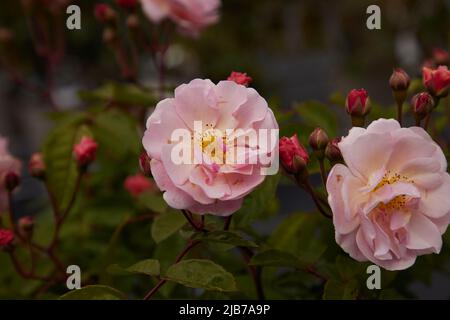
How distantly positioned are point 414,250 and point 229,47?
3078mm

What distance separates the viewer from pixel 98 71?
3.45 m

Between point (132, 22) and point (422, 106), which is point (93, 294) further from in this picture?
point (132, 22)

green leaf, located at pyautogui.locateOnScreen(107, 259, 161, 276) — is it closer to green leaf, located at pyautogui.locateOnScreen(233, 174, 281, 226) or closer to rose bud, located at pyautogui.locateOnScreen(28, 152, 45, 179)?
green leaf, located at pyautogui.locateOnScreen(233, 174, 281, 226)

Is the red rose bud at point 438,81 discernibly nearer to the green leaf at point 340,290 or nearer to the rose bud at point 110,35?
the green leaf at point 340,290

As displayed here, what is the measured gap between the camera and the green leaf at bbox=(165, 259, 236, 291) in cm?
39

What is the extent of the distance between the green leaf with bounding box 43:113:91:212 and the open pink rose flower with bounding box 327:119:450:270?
312mm

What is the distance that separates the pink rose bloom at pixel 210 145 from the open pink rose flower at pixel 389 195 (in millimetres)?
50

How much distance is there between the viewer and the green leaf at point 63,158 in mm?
592

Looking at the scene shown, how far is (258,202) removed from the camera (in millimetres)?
446

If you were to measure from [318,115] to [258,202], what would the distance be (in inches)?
7.4

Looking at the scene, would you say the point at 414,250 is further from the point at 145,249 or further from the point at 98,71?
the point at 98,71

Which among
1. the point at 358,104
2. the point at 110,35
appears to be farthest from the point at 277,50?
the point at 358,104

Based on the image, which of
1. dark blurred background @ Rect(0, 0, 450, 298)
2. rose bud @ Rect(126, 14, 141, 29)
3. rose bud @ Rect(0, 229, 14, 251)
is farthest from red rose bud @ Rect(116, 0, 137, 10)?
dark blurred background @ Rect(0, 0, 450, 298)
